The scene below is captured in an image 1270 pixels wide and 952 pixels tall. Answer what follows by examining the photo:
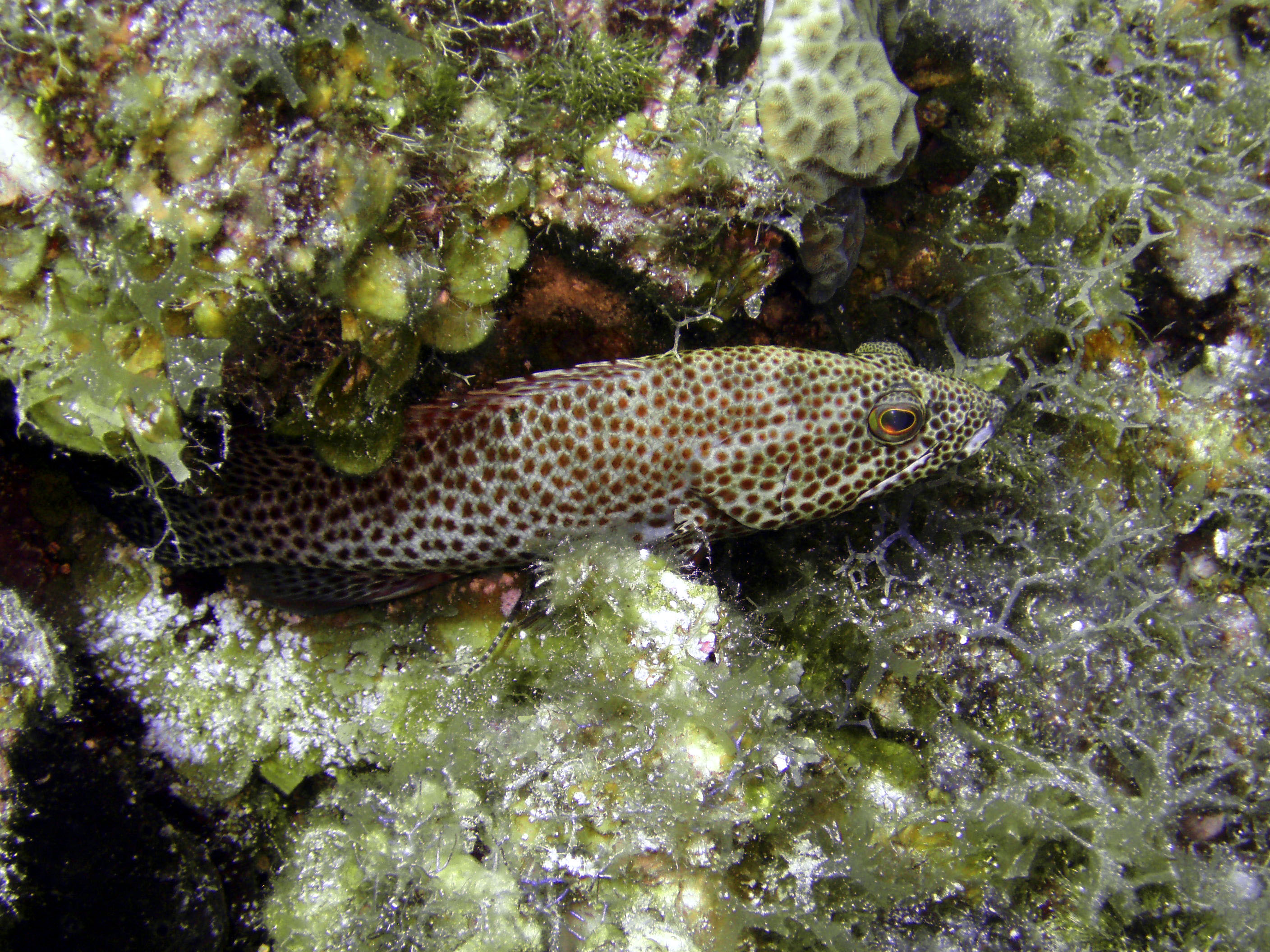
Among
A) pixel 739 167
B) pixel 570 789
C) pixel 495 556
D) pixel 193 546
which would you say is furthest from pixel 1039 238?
pixel 193 546

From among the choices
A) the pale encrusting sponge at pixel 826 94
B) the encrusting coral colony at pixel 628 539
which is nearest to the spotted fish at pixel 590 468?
the encrusting coral colony at pixel 628 539

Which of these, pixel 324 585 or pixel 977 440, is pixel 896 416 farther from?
pixel 324 585

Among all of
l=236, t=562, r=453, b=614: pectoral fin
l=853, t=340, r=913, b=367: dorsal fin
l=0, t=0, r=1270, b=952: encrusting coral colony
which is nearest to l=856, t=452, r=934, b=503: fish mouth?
l=0, t=0, r=1270, b=952: encrusting coral colony

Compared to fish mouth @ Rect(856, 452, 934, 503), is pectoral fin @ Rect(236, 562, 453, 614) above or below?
below

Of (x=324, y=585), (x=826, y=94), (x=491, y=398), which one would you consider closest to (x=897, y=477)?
(x=826, y=94)

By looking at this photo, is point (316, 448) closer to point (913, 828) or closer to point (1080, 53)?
point (913, 828)

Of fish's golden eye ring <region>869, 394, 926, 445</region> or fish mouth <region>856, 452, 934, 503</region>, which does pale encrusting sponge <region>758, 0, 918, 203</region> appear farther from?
fish mouth <region>856, 452, 934, 503</region>
